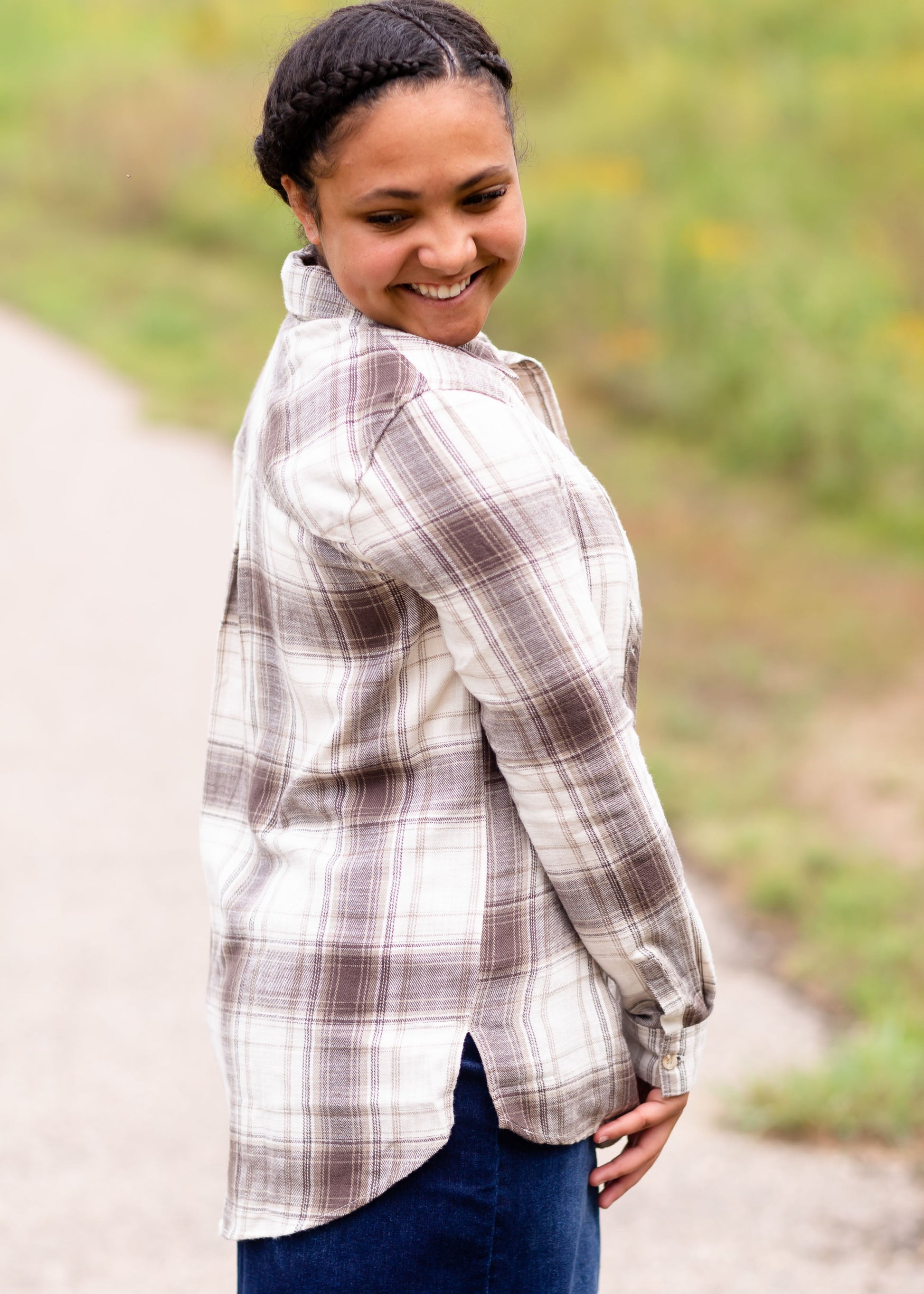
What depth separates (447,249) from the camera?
3.82ft

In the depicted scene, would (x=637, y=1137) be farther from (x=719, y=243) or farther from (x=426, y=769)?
(x=719, y=243)

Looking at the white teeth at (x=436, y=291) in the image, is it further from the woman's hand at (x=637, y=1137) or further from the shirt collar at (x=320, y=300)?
the woman's hand at (x=637, y=1137)

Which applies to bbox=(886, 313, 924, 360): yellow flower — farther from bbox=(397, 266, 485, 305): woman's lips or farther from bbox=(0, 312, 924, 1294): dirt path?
bbox=(397, 266, 485, 305): woman's lips

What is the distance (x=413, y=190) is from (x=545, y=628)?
0.35 meters

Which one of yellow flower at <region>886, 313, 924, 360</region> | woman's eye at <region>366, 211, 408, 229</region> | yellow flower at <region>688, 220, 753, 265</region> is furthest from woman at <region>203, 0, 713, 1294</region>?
yellow flower at <region>688, 220, 753, 265</region>

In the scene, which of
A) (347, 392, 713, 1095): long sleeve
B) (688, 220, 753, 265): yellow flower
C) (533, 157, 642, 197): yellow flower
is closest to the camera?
(347, 392, 713, 1095): long sleeve

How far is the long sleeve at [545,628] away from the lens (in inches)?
42.5

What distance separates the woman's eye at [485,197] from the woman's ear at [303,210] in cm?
12

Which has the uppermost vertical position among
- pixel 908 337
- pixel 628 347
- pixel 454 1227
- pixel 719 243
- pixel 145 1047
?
pixel 719 243

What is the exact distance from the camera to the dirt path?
2641 millimetres

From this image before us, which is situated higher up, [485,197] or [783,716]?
[485,197]

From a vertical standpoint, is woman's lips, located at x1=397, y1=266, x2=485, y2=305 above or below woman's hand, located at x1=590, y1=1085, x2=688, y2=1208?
above

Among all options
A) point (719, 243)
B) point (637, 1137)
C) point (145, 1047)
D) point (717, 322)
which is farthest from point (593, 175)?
point (637, 1137)

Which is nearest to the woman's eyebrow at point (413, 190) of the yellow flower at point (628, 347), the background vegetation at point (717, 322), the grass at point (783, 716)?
the background vegetation at point (717, 322)
